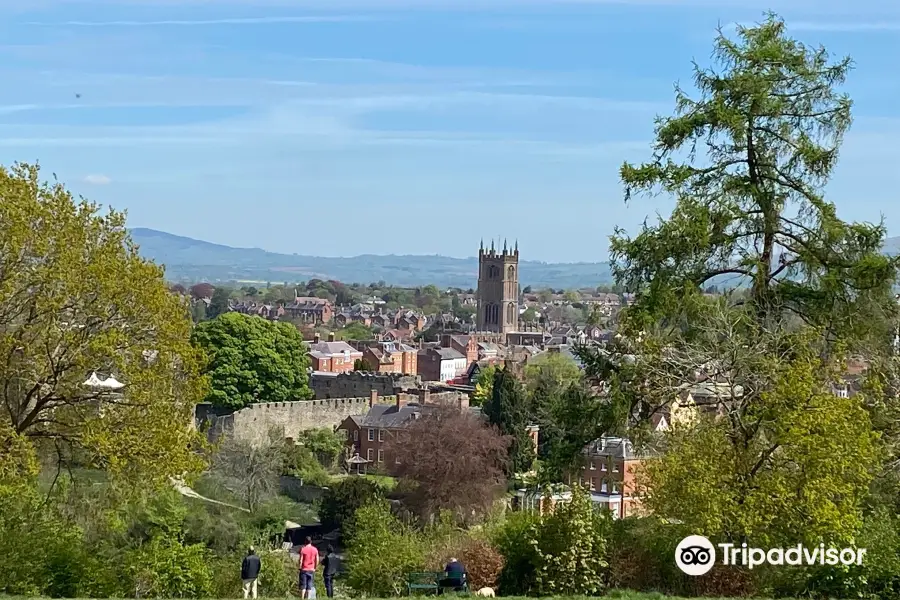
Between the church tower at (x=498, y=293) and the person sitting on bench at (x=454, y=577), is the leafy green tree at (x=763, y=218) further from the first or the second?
the church tower at (x=498, y=293)

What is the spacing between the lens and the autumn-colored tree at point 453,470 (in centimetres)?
3447

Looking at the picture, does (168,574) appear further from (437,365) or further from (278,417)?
(437,365)

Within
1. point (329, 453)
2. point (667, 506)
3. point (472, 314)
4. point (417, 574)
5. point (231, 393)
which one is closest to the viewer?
point (667, 506)

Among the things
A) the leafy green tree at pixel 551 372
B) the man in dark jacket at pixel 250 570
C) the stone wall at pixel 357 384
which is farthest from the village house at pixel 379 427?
the man in dark jacket at pixel 250 570

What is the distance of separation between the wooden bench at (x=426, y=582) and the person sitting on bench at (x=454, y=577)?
41 mm

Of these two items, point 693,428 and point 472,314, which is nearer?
point 693,428

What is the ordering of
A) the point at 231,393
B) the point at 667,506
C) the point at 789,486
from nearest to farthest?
1. the point at 789,486
2. the point at 667,506
3. the point at 231,393

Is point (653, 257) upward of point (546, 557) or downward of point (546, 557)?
upward

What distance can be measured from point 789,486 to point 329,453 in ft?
118

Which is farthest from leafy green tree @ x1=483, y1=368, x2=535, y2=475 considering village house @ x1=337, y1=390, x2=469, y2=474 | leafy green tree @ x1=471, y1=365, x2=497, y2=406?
leafy green tree @ x1=471, y1=365, x2=497, y2=406

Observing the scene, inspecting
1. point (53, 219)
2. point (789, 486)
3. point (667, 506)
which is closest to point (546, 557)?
point (667, 506)

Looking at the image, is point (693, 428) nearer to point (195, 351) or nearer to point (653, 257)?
point (653, 257)

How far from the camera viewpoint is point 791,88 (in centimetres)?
1467

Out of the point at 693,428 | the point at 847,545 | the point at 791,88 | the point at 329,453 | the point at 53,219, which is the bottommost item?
the point at 329,453
